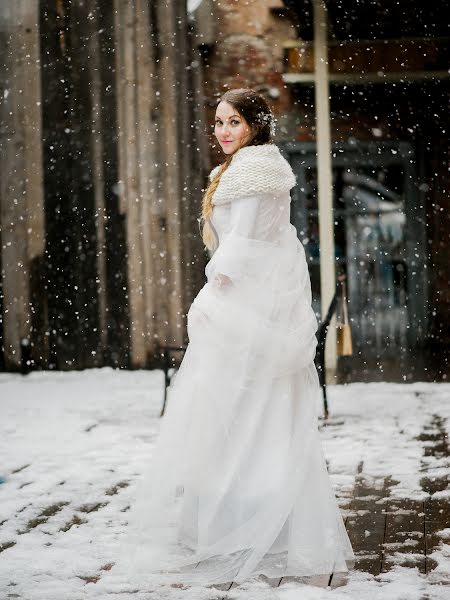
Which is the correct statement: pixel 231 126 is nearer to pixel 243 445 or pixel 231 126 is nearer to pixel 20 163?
pixel 243 445

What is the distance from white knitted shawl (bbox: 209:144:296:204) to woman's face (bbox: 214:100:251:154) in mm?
53

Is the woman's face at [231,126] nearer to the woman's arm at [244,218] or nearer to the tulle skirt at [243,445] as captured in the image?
the woman's arm at [244,218]

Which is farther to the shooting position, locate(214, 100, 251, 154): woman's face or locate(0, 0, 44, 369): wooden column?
locate(0, 0, 44, 369): wooden column

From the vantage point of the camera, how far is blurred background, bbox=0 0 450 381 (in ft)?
36.0

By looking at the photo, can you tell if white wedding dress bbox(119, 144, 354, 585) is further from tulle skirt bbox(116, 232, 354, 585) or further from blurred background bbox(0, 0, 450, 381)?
blurred background bbox(0, 0, 450, 381)

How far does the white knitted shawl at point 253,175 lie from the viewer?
404 centimetres

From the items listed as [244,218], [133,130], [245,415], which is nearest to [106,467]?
[245,415]

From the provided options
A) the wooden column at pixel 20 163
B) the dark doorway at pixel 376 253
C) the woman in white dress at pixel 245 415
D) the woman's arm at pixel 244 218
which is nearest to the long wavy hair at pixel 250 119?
the woman in white dress at pixel 245 415

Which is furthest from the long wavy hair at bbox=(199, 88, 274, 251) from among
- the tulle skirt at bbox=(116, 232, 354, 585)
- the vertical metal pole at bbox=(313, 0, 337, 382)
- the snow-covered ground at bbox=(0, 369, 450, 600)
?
the vertical metal pole at bbox=(313, 0, 337, 382)

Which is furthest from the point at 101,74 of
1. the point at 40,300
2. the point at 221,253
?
the point at 221,253

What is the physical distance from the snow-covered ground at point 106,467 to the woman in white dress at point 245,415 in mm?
223

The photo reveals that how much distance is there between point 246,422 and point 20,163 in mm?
7689

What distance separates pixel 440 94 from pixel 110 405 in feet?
18.2

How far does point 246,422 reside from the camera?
4117mm
